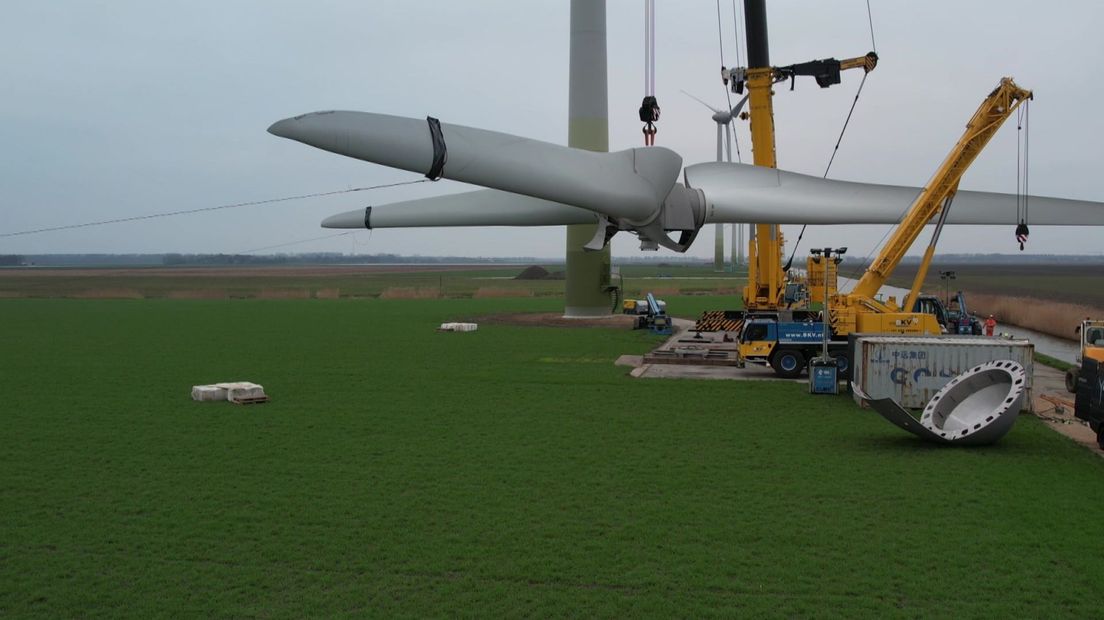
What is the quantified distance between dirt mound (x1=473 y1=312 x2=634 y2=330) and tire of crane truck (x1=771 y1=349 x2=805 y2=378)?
21142 mm

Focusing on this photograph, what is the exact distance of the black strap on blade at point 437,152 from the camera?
840 inches

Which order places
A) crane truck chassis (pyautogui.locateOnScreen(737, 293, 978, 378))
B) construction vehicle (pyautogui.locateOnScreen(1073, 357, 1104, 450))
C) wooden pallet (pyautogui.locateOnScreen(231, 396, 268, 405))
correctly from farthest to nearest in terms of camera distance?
1. crane truck chassis (pyautogui.locateOnScreen(737, 293, 978, 378))
2. wooden pallet (pyautogui.locateOnScreen(231, 396, 268, 405))
3. construction vehicle (pyautogui.locateOnScreen(1073, 357, 1104, 450))

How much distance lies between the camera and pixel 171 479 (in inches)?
691

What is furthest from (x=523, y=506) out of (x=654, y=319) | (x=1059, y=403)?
(x=654, y=319)

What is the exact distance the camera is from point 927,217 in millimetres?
35438

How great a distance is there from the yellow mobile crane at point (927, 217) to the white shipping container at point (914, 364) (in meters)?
7.21

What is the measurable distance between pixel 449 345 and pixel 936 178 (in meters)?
21.5

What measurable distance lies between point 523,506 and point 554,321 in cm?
4130

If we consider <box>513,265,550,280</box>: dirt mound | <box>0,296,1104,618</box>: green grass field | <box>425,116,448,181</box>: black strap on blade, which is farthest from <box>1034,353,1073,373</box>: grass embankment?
<box>513,265,550,280</box>: dirt mound

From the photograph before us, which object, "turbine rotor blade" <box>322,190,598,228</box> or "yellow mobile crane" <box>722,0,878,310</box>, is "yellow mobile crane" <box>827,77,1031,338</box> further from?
"turbine rotor blade" <box>322,190,598,228</box>

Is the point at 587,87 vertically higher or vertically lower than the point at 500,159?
higher

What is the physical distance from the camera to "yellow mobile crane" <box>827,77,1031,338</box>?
34.3 meters

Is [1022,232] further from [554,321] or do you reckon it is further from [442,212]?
[554,321]

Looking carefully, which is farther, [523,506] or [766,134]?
[766,134]
